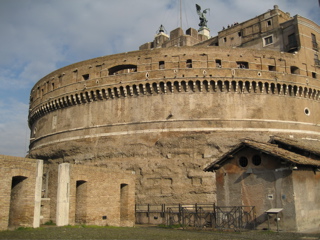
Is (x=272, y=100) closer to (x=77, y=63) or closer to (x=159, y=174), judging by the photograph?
(x=159, y=174)

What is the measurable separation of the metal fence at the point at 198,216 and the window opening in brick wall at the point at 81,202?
416 cm

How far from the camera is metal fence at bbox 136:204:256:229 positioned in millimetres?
13148

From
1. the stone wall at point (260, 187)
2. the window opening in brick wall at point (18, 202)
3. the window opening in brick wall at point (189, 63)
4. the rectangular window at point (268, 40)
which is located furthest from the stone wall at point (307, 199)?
the rectangular window at point (268, 40)

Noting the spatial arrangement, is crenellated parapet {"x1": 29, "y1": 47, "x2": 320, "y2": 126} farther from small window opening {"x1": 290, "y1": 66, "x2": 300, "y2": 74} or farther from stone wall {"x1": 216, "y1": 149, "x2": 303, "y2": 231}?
stone wall {"x1": 216, "y1": 149, "x2": 303, "y2": 231}

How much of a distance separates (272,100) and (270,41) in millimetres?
6418

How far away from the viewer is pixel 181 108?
69.2 ft

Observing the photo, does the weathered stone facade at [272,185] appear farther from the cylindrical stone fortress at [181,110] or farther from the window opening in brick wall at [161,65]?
the window opening in brick wall at [161,65]

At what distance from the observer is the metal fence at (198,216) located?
13.1 m

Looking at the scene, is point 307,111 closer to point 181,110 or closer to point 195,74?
point 195,74

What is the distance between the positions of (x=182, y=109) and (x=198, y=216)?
22.7 ft

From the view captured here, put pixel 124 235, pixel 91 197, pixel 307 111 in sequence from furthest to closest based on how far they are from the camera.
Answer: pixel 307 111 < pixel 91 197 < pixel 124 235

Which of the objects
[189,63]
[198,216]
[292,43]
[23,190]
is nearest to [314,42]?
[292,43]


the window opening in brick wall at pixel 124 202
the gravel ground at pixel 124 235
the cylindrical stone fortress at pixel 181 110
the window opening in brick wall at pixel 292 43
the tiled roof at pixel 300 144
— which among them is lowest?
the gravel ground at pixel 124 235

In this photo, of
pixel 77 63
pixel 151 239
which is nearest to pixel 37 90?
pixel 77 63
